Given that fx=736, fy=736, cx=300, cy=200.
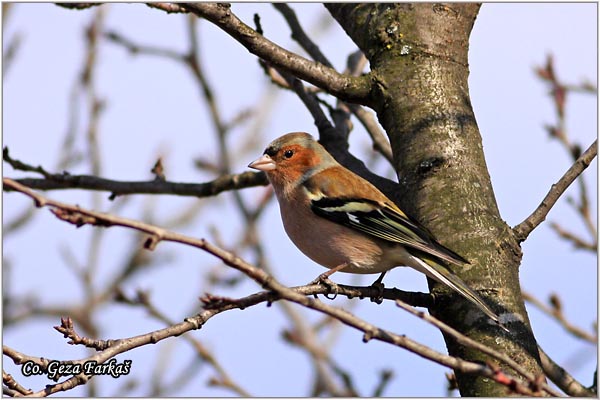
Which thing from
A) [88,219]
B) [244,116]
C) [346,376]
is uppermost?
[244,116]

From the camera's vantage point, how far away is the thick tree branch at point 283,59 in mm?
3723

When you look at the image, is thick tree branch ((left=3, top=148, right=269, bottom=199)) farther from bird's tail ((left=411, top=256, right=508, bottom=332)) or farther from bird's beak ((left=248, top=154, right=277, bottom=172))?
bird's tail ((left=411, top=256, right=508, bottom=332))

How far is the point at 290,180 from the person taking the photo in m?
5.38

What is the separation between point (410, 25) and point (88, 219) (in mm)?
2931

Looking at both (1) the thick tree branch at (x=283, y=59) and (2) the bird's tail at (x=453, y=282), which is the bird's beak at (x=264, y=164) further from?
(2) the bird's tail at (x=453, y=282)

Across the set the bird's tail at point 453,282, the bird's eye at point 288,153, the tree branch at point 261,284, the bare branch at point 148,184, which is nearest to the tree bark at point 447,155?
the bird's tail at point 453,282

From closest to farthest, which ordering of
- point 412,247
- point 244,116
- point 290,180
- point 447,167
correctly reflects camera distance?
point 447,167
point 412,247
point 290,180
point 244,116

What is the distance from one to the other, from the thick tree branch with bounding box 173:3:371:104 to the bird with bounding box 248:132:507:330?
79cm

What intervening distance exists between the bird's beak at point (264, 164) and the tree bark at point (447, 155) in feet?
3.68

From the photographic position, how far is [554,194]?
3.69 m

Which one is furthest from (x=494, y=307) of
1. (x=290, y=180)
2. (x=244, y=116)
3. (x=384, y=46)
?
(x=244, y=116)

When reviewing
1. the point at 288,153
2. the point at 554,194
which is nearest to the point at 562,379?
the point at 554,194

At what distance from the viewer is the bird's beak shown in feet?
17.5

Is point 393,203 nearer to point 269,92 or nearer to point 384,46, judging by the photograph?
point 384,46
